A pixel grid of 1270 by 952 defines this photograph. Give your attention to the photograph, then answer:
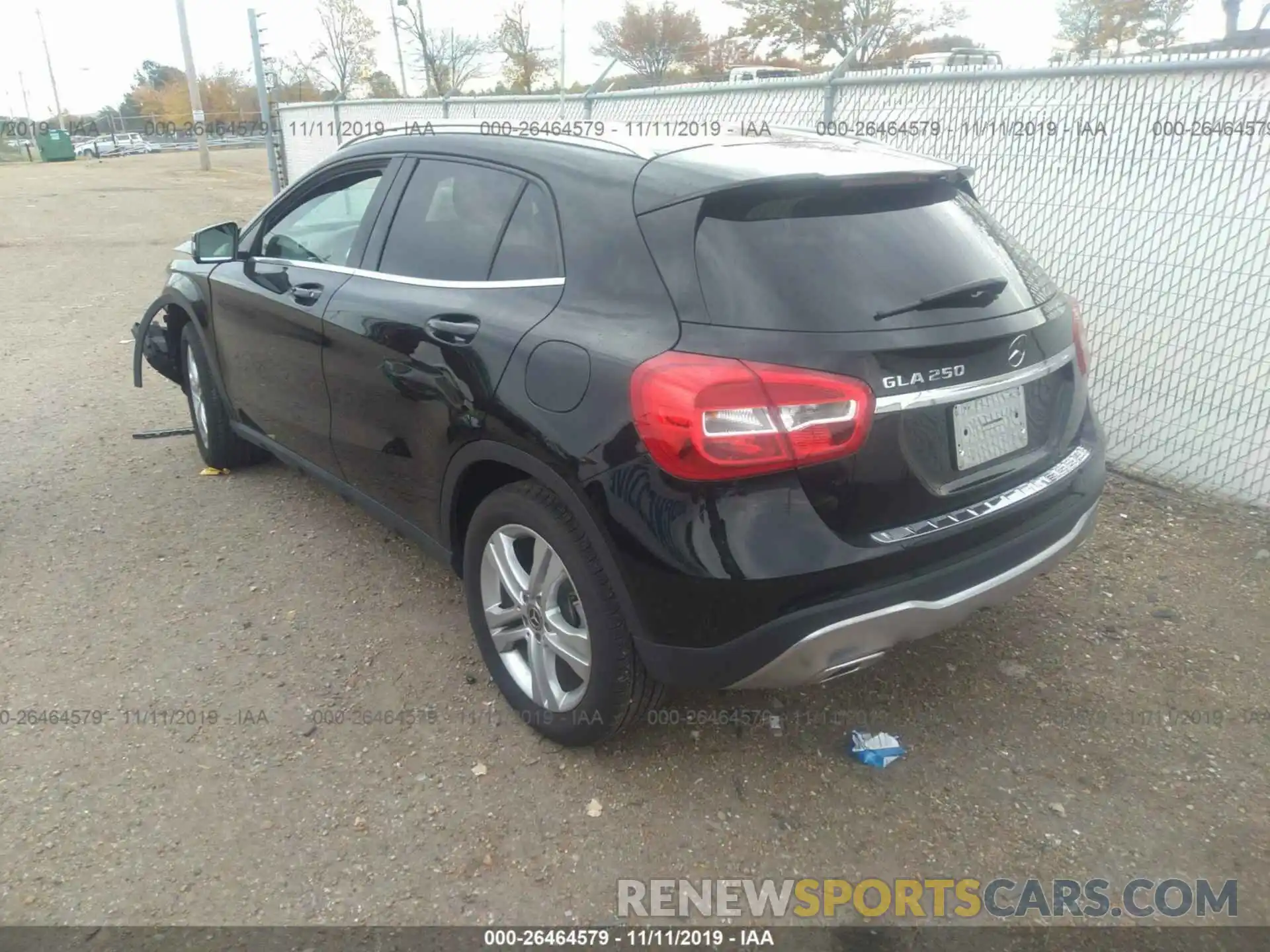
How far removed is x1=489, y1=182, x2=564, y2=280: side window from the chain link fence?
49.7 inches

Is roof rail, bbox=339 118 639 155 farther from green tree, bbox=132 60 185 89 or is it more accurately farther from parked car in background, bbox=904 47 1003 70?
green tree, bbox=132 60 185 89

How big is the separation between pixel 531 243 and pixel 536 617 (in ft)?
3.71

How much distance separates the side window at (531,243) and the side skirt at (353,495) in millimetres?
985

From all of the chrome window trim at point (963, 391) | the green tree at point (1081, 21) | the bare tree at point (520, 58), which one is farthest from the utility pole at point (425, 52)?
the chrome window trim at point (963, 391)

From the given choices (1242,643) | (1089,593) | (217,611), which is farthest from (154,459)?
(1242,643)

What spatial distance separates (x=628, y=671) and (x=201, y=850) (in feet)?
4.09

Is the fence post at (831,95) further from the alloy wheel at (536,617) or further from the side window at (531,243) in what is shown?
the alloy wheel at (536,617)

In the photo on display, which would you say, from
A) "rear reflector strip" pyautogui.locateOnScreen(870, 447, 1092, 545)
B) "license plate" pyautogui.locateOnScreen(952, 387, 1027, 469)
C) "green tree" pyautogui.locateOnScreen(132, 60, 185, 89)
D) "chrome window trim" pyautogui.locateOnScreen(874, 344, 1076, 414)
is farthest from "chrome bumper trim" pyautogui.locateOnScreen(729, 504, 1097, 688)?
"green tree" pyautogui.locateOnScreen(132, 60, 185, 89)

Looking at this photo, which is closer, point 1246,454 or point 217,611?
point 217,611

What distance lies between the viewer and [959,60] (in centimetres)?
728

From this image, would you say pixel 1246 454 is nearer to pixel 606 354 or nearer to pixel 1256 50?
pixel 1256 50

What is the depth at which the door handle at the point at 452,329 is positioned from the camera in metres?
2.72

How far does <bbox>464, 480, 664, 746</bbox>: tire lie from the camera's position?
8.12 feet

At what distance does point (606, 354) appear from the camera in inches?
92.0
